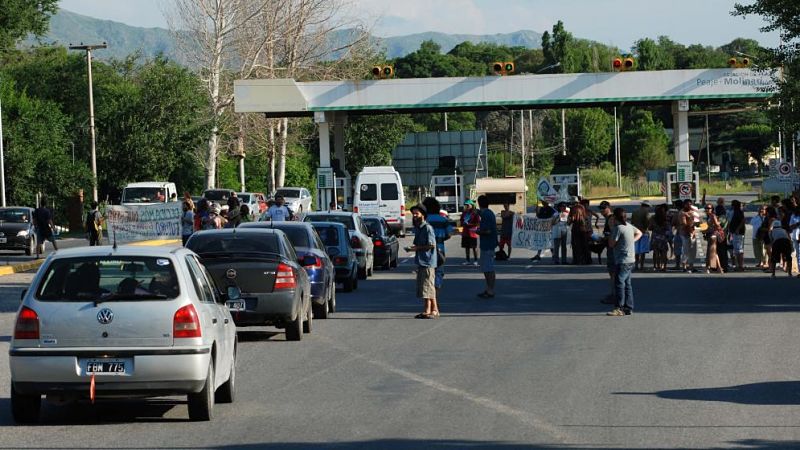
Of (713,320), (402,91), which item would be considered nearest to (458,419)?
(713,320)

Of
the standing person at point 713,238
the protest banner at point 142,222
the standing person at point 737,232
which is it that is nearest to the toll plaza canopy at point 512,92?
the protest banner at point 142,222

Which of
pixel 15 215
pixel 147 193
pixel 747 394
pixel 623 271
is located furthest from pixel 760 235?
pixel 147 193

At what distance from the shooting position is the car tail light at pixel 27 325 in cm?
1078

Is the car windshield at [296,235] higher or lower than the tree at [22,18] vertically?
lower

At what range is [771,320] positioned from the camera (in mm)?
20578

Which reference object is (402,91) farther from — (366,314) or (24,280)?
(366,314)

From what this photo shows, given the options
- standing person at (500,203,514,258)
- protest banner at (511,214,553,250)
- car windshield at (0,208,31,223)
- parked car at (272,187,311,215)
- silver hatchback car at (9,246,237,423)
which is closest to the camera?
silver hatchback car at (9,246,237,423)

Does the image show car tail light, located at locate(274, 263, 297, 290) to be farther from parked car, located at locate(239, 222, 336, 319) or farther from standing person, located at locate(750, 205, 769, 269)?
standing person, located at locate(750, 205, 769, 269)

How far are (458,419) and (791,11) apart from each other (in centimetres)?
1958

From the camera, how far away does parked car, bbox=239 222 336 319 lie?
20.7 metres

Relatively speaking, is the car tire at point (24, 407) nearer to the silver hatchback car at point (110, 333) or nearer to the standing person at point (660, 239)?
the silver hatchback car at point (110, 333)

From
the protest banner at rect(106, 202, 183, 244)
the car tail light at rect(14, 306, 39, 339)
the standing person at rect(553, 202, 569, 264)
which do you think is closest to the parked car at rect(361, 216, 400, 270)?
the standing person at rect(553, 202, 569, 264)

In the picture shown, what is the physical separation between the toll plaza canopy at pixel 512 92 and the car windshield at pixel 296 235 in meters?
28.9

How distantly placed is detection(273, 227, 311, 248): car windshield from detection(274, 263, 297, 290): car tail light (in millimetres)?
3805
